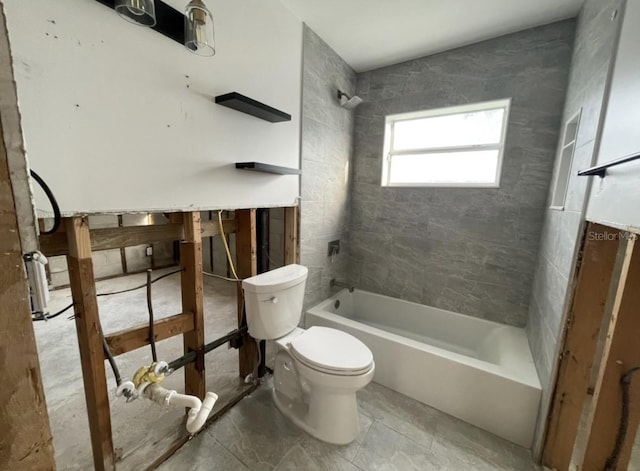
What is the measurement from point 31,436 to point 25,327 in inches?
7.6

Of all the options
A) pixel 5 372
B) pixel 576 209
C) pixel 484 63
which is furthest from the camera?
pixel 484 63

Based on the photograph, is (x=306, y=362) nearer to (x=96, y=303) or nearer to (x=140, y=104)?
(x=96, y=303)

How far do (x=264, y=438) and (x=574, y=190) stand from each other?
6.78 feet

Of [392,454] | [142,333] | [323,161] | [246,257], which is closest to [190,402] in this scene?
[142,333]

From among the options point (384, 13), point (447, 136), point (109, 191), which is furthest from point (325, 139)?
point (109, 191)

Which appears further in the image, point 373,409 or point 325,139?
point 325,139

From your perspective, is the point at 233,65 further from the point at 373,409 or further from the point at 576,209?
the point at 373,409

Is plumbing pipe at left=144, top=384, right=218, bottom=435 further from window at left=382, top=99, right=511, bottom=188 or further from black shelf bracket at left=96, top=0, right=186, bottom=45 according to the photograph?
window at left=382, top=99, right=511, bottom=188

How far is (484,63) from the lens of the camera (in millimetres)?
1949

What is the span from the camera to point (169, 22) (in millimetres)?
1080

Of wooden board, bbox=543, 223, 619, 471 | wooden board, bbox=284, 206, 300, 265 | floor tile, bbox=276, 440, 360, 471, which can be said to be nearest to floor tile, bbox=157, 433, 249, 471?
floor tile, bbox=276, 440, 360, 471

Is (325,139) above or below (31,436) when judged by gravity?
above

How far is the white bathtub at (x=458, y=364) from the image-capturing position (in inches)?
58.0

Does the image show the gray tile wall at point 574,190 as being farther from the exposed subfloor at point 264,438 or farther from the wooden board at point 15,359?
the wooden board at point 15,359
